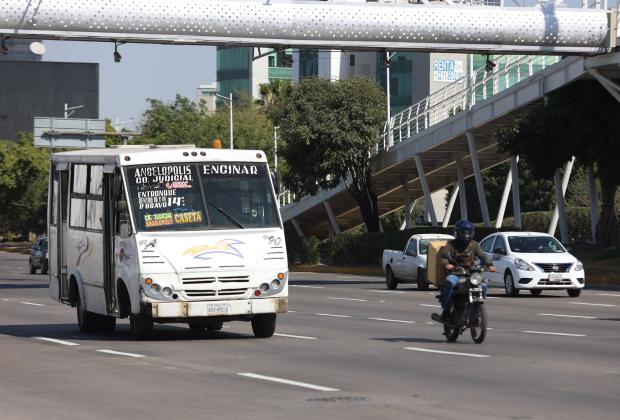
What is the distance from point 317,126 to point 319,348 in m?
42.1

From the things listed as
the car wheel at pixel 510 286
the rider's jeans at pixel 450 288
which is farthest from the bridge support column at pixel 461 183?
the rider's jeans at pixel 450 288

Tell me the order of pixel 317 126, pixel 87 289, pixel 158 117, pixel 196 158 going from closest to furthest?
pixel 196 158 < pixel 87 289 < pixel 317 126 < pixel 158 117

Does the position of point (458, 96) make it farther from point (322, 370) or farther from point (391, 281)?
point (322, 370)

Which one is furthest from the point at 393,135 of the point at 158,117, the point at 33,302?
the point at 158,117

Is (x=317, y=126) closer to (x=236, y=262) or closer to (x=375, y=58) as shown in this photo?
(x=236, y=262)

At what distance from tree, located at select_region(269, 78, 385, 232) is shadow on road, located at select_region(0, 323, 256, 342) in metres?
36.2

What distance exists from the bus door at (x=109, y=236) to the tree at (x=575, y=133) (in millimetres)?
27222

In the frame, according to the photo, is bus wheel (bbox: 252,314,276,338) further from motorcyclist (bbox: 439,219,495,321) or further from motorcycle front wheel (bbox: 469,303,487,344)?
motorcycle front wheel (bbox: 469,303,487,344)

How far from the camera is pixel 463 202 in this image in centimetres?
5991

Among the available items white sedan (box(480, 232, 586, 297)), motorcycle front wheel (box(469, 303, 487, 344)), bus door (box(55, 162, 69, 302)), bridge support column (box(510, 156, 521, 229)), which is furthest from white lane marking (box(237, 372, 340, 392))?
bridge support column (box(510, 156, 521, 229))

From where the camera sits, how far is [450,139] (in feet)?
A: 180

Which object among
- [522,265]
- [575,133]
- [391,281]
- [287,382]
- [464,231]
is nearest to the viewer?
[287,382]

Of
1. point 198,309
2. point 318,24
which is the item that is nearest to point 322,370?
point 198,309

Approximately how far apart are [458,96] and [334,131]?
287 inches
